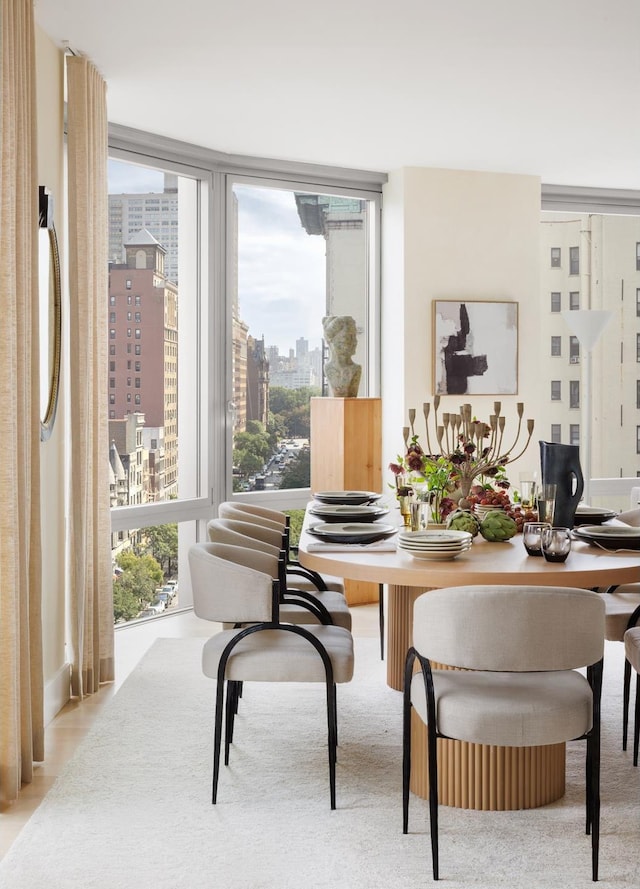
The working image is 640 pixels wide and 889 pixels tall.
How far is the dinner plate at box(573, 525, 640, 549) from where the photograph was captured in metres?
3.16

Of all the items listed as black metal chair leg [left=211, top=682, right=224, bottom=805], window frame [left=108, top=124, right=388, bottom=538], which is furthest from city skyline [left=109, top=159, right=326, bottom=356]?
black metal chair leg [left=211, top=682, right=224, bottom=805]

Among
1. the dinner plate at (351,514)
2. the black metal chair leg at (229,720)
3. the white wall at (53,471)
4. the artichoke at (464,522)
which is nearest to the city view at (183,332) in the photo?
the white wall at (53,471)

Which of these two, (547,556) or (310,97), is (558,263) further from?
(547,556)

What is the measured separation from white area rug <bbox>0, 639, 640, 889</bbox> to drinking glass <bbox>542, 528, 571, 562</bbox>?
0.81 metres

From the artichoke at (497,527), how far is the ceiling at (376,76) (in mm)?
1957

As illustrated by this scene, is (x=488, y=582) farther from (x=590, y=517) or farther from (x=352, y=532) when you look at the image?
(x=590, y=517)

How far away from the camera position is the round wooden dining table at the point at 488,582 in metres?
2.79

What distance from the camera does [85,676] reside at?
4.23 meters

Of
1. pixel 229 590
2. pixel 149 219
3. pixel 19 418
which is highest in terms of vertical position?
pixel 149 219

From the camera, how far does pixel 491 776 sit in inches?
116

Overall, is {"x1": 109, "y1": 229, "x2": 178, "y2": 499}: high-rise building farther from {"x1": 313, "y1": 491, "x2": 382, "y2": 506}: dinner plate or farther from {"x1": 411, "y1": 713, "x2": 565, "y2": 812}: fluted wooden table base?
{"x1": 411, "y1": 713, "x2": 565, "y2": 812}: fluted wooden table base

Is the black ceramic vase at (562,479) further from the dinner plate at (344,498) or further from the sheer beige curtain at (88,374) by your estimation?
the sheer beige curtain at (88,374)

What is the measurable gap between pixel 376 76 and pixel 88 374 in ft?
6.34

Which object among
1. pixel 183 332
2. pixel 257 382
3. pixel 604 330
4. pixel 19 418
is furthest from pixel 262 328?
pixel 19 418
